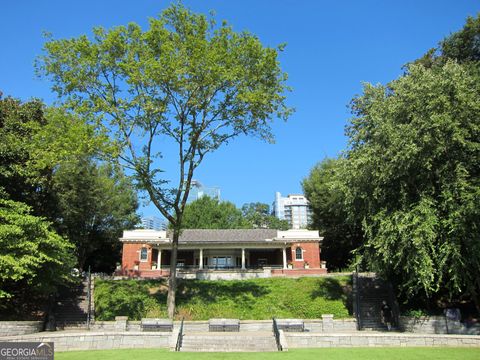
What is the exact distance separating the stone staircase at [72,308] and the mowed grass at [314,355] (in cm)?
1027

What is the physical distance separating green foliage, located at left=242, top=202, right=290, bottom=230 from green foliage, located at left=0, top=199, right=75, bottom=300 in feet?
188

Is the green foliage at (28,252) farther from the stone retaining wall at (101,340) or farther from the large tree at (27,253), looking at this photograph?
the stone retaining wall at (101,340)

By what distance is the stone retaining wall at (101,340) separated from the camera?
1430 cm

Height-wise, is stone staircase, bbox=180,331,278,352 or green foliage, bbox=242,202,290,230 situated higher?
green foliage, bbox=242,202,290,230

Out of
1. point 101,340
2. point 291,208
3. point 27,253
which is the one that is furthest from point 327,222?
point 291,208

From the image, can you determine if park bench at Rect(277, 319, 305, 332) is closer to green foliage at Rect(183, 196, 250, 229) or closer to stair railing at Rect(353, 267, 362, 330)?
stair railing at Rect(353, 267, 362, 330)

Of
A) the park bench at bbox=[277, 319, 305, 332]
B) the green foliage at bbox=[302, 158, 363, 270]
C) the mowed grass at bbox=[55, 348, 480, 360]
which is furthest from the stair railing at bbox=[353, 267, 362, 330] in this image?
the green foliage at bbox=[302, 158, 363, 270]

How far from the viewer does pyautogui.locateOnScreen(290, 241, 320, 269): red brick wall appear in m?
39.2

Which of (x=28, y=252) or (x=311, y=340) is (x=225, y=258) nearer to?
(x=28, y=252)

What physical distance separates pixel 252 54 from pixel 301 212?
14556 centimetres

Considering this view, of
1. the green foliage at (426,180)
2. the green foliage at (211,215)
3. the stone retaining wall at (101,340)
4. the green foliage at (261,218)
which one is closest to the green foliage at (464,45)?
the green foliage at (426,180)

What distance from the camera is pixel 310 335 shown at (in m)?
14.9

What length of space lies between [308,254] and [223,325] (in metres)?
20.8

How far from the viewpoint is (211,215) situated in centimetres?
6131
